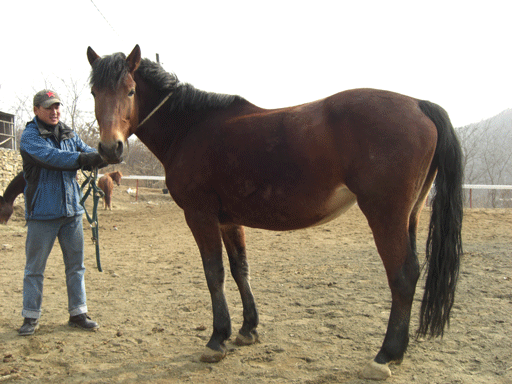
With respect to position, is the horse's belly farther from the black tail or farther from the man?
the man

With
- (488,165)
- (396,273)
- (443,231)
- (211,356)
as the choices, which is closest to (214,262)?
(211,356)

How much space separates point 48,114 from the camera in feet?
11.4

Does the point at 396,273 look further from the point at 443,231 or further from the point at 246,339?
the point at 246,339

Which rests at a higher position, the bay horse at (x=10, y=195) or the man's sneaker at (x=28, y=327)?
the bay horse at (x=10, y=195)

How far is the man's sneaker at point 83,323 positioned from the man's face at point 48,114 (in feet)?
6.30

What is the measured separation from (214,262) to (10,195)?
7355 mm

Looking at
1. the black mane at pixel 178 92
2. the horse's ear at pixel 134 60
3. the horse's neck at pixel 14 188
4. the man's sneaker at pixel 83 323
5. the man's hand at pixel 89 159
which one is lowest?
the man's sneaker at pixel 83 323

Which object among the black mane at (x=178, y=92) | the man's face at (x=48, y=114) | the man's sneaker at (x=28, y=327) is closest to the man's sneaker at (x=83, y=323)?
the man's sneaker at (x=28, y=327)

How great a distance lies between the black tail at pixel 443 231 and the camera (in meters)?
2.65

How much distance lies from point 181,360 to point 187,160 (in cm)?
161

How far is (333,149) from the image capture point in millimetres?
2590

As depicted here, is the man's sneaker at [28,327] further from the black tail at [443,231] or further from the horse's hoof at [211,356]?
the black tail at [443,231]

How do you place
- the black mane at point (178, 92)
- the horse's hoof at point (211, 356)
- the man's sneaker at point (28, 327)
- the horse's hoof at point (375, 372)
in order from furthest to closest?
the man's sneaker at point (28, 327)
the black mane at point (178, 92)
the horse's hoof at point (211, 356)
the horse's hoof at point (375, 372)

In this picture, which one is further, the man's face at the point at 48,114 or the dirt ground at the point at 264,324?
the man's face at the point at 48,114
